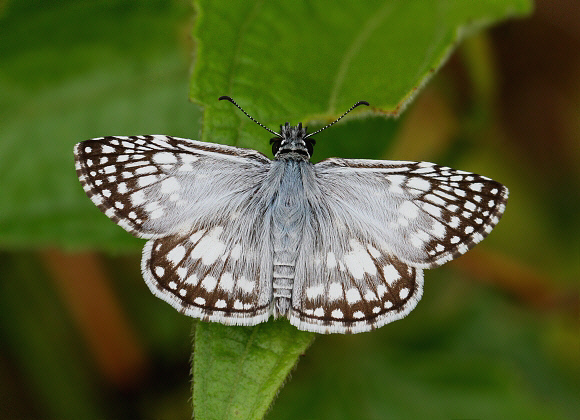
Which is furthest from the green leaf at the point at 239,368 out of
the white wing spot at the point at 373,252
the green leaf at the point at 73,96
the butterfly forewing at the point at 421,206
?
the green leaf at the point at 73,96

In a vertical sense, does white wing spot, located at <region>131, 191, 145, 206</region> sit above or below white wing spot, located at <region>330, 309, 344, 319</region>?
above

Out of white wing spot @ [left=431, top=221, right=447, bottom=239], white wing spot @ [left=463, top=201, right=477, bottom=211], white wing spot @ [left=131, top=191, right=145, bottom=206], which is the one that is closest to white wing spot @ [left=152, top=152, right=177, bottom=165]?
white wing spot @ [left=131, top=191, right=145, bottom=206]

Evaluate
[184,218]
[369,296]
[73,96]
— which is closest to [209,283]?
[184,218]

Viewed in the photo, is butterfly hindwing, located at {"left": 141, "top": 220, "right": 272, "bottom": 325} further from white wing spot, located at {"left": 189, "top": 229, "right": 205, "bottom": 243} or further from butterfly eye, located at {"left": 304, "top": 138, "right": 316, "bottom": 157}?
butterfly eye, located at {"left": 304, "top": 138, "right": 316, "bottom": 157}

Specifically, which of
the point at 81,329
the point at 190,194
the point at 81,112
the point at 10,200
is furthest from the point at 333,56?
the point at 81,329

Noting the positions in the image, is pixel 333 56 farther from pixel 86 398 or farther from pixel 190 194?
pixel 86 398

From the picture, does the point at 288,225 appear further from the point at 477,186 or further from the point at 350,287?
the point at 477,186

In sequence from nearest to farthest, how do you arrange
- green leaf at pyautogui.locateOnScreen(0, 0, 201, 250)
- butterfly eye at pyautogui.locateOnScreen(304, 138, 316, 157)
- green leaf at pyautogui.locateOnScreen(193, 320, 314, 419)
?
green leaf at pyautogui.locateOnScreen(193, 320, 314, 419) < butterfly eye at pyautogui.locateOnScreen(304, 138, 316, 157) < green leaf at pyautogui.locateOnScreen(0, 0, 201, 250)
